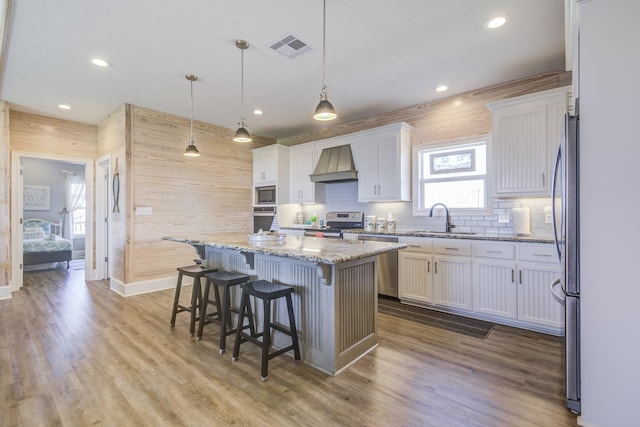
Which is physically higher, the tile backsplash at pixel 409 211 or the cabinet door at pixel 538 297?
the tile backsplash at pixel 409 211

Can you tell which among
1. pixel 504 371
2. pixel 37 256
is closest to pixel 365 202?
pixel 504 371

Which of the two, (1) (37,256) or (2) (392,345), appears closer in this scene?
(2) (392,345)

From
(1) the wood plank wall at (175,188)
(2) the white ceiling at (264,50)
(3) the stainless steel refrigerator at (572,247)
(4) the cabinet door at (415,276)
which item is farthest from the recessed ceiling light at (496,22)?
(1) the wood plank wall at (175,188)

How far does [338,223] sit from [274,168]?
160cm

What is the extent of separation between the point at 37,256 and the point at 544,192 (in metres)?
8.42

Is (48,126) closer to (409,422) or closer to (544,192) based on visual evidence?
(409,422)

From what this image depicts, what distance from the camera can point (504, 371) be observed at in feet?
7.53

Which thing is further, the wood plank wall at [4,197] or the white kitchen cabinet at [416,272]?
the wood plank wall at [4,197]

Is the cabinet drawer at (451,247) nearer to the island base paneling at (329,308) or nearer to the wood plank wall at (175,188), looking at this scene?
the island base paneling at (329,308)

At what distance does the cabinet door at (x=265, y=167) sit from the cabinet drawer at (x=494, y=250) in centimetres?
359

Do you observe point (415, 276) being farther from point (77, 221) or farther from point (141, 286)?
point (77, 221)

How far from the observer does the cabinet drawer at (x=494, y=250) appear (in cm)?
312

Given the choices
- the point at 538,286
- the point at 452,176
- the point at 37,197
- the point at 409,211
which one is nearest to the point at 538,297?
the point at 538,286

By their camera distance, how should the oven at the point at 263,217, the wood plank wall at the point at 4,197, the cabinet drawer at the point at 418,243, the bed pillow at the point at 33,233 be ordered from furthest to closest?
the bed pillow at the point at 33,233 → the oven at the point at 263,217 → the wood plank wall at the point at 4,197 → the cabinet drawer at the point at 418,243
